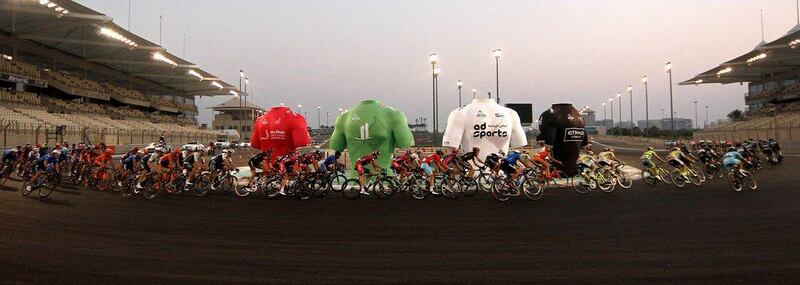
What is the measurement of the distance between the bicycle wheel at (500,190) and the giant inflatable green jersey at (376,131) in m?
3.69

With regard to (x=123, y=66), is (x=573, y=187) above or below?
below

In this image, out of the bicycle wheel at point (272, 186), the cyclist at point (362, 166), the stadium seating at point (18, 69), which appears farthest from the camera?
the stadium seating at point (18, 69)

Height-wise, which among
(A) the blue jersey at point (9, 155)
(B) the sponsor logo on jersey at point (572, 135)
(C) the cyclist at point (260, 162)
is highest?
(B) the sponsor logo on jersey at point (572, 135)

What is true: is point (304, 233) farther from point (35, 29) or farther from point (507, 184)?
point (35, 29)

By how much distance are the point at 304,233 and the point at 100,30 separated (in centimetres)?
4414

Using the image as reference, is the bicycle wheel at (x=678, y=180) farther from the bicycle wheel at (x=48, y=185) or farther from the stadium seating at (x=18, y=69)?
the stadium seating at (x=18, y=69)

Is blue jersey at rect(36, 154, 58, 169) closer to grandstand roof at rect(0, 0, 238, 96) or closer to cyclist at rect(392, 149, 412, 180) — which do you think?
cyclist at rect(392, 149, 412, 180)

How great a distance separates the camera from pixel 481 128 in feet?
54.1

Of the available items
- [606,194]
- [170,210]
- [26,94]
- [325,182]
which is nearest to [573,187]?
[606,194]

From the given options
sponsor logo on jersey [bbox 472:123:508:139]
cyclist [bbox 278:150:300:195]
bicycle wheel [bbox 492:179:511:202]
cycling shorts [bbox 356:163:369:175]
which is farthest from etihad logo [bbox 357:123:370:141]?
bicycle wheel [bbox 492:179:511:202]

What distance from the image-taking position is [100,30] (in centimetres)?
4369

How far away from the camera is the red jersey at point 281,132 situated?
1675 cm

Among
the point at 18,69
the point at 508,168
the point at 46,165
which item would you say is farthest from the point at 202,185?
the point at 18,69

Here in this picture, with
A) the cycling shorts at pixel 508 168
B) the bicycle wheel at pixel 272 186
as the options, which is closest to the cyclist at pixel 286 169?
the bicycle wheel at pixel 272 186
